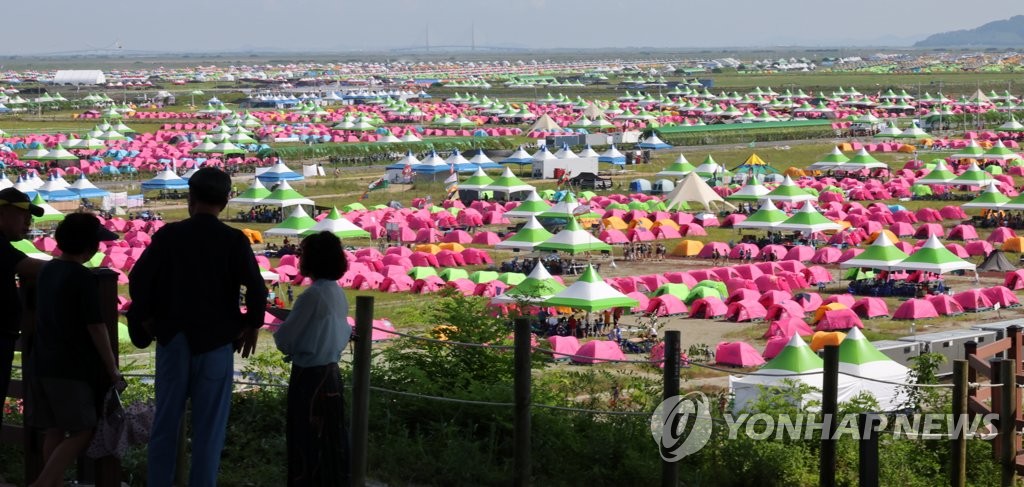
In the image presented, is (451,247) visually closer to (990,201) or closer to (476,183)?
(476,183)

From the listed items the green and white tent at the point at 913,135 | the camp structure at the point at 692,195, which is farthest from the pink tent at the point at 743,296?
the green and white tent at the point at 913,135

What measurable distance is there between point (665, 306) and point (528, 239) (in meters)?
7.34

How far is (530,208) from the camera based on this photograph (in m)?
40.4

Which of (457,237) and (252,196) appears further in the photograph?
(252,196)

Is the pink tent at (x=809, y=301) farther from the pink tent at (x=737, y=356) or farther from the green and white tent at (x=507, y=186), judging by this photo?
the green and white tent at (x=507, y=186)

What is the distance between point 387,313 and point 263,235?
1278 centimetres

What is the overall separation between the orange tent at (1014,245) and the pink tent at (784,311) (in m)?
11.3

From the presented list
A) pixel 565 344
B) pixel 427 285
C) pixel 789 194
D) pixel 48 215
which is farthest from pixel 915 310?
pixel 48 215

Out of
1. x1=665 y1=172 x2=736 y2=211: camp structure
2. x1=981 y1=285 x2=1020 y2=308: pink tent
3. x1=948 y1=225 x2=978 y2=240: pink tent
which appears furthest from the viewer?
x1=665 y1=172 x2=736 y2=211: camp structure

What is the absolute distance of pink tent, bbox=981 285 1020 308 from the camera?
2805 cm

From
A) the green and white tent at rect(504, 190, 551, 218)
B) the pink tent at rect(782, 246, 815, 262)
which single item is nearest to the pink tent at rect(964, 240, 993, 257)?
the pink tent at rect(782, 246, 815, 262)

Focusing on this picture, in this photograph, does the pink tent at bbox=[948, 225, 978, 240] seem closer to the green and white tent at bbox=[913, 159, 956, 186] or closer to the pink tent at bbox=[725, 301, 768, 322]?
the green and white tent at bbox=[913, 159, 956, 186]

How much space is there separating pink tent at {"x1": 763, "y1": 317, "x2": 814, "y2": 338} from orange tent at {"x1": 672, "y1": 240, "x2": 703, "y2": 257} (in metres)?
10.6

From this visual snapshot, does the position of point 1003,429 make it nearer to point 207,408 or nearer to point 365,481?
point 365,481
